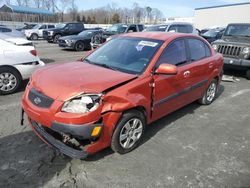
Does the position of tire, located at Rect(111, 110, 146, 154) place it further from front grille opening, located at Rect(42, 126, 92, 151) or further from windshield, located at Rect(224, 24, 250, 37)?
windshield, located at Rect(224, 24, 250, 37)

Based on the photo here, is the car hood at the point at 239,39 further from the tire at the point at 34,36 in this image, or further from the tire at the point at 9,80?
the tire at the point at 34,36

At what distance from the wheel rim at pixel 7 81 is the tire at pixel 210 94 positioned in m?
4.43

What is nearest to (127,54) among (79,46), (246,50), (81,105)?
(81,105)

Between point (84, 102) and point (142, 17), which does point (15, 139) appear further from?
point (142, 17)

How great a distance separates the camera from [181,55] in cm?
468

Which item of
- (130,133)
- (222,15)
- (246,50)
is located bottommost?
(130,133)

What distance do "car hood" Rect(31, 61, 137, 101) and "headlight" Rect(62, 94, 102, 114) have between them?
0.06 meters

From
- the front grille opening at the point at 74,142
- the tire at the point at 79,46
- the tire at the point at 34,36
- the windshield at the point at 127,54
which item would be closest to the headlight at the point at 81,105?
the front grille opening at the point at 74,142

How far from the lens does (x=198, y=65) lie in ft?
16.6

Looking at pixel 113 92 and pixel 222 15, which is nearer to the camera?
pixel 113 92

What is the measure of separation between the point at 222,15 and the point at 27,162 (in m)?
48.4

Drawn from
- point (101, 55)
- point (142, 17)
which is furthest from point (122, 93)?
point (142, 17)

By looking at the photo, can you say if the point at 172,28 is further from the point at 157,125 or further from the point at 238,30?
the point at 157,125

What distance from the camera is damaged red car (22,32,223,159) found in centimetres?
320
